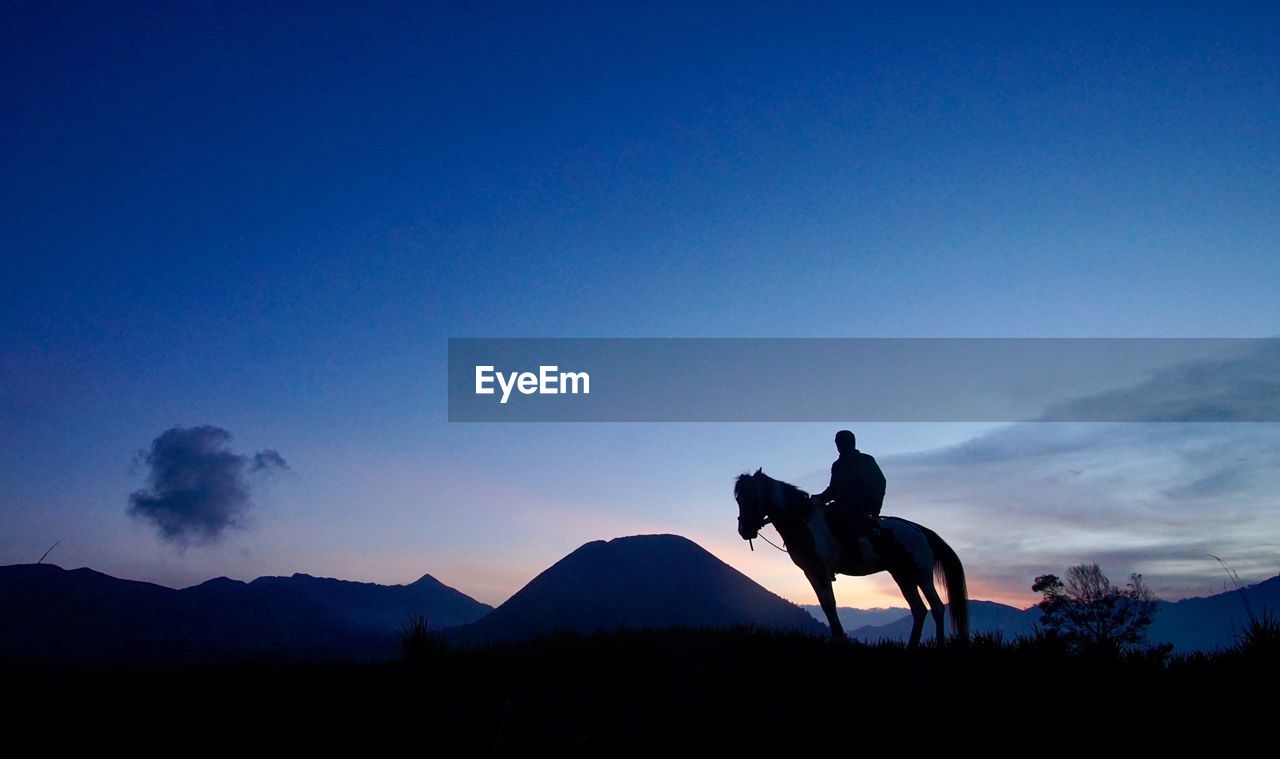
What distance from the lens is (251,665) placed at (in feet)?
37.6

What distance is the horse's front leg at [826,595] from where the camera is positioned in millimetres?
12727

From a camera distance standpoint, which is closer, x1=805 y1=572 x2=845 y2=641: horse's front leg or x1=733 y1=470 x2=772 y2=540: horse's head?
x1=805 y1=572 x2=845 y2=641: horse's front leg

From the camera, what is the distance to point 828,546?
14266 mm

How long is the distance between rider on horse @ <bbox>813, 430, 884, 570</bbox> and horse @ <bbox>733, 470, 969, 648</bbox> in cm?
21

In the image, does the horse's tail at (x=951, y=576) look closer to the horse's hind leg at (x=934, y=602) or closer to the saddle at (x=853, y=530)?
the horse's hind leg at (x=934, y=602)

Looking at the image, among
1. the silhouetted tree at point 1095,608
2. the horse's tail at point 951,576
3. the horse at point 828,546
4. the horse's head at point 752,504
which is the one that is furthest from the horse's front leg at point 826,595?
the silhouetted tree at point 1095,608

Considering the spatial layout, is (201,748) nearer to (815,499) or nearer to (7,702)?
(7,702)

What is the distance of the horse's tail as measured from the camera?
14.8 meters

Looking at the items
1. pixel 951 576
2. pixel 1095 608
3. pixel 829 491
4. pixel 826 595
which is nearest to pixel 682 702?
pixel 826 595

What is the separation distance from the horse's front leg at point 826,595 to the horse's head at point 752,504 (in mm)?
1398

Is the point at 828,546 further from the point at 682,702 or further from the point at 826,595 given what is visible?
the point at 682,702

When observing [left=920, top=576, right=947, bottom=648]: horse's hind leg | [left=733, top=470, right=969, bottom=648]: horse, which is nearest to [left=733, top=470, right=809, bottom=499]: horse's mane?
[left=733, top=470, right=969, bottom=648]: horse

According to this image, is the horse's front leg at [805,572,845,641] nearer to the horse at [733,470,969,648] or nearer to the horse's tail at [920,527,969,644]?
the horse at [733,470,969,648]

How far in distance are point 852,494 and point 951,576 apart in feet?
10.4
